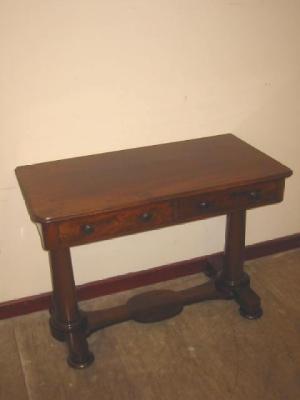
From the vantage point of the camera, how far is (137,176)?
1.84 meters

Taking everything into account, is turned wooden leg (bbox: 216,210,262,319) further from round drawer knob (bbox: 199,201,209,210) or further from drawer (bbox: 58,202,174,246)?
drawer (bbox: 58,202,174,246)

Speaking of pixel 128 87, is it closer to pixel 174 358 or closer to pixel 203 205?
pixel 203 205

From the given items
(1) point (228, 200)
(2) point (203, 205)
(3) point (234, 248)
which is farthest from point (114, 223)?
(3) point (234, 248)

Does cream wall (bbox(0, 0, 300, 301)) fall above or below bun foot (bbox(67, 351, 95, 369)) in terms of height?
above

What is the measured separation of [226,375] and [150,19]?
157 centimetres

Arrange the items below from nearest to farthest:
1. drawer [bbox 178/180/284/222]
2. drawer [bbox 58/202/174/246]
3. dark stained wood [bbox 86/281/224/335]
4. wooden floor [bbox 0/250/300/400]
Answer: drawer [bbox 58/202/174/246], drawer [bbox 178/180/284/222], wooden floor [bbox 0/250/300/400], dark stained wood [bbox 86/281/224/335]

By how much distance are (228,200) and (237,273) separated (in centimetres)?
66

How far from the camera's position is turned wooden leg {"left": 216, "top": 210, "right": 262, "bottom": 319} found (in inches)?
87.3

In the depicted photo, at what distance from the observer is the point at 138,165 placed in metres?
1.95

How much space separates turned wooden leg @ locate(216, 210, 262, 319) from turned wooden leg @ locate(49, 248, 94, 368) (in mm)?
768

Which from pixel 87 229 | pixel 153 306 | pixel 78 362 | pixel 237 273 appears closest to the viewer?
pixel 87 229

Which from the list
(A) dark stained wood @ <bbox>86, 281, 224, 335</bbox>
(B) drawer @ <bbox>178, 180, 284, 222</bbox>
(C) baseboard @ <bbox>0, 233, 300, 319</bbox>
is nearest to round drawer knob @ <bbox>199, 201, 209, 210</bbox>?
(B) drawer @ <bbox>178, 180, 284, 222</bbox>

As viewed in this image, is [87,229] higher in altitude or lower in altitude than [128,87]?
lower

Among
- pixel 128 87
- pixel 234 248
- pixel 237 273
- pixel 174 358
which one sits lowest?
pixel 174 358
